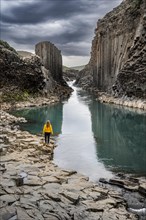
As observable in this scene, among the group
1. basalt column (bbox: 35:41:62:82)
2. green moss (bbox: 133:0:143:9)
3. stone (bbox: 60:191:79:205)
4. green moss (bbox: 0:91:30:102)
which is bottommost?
stone (bbox: 60:191:79:205)

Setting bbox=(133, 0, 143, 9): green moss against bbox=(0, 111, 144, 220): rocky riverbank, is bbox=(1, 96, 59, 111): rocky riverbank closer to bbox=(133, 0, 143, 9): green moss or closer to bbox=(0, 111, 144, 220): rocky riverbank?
bbox=(133, 0, 143, 9): green moss

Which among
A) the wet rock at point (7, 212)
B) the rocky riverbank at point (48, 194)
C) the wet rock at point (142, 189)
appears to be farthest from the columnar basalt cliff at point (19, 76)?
the wet rock at point (7, 212)

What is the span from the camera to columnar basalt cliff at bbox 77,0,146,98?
67.1 metres

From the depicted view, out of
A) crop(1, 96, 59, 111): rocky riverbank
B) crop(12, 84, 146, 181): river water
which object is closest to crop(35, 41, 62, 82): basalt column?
crop(1, 96, 59, 111): rocky riverbank

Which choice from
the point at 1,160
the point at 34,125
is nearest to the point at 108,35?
the point at 34,125

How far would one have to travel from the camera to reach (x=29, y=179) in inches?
716

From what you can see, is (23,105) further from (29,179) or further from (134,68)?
(29,179)

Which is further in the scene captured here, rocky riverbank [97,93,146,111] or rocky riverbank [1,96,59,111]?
rocky riverbank [97,93,146,111]

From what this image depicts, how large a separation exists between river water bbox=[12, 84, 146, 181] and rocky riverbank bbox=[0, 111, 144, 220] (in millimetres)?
2849

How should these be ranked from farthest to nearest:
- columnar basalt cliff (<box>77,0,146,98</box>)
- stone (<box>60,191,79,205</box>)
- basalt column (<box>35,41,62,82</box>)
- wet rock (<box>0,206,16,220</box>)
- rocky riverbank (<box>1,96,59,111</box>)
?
1. basalt column (<box>35,41,62,82</box>)
2. columnar basalt cliff (<box>77,0,146,98</box>)
3. rocky riverbank (<box>1,96,59,111</box>)
4. stone (<box>60,191,79,205</box>)
5. wet rock (<box>0,206,16,220</box>)

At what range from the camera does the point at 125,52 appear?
257ft

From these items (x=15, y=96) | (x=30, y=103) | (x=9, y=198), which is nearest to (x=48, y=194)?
(x=9, y=198)

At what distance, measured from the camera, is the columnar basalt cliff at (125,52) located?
220 ft

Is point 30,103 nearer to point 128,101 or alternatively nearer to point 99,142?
point 128,101
